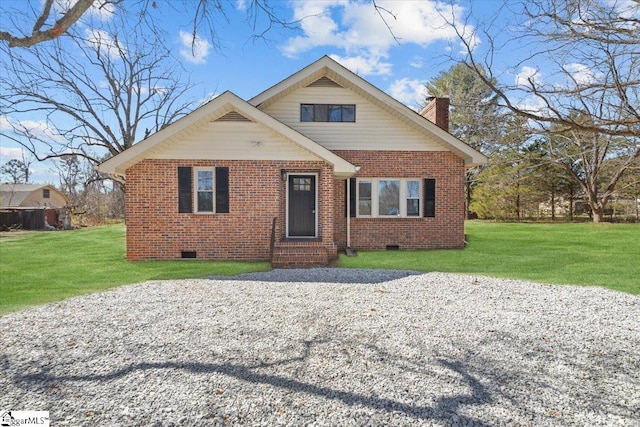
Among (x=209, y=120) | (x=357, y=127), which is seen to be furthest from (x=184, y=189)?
(x=357, y=127)

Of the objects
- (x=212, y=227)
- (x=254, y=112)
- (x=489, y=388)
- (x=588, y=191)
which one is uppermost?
(x=254, y=112)

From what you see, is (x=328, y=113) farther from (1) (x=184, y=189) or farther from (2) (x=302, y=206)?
(1) (x=184, y=189)

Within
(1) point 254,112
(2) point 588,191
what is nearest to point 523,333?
(1) point 254,112

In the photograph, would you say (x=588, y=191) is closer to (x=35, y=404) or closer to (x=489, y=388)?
(x=489, y=388)

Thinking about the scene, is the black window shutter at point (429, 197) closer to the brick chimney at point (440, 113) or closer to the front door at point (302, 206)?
the brick chimney at point (440, 113)

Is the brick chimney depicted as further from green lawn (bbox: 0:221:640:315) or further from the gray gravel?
the gray gravel

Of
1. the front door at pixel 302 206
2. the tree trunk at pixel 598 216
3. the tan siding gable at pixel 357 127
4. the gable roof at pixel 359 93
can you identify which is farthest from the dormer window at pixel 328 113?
the tree trunk at pixel 598 216

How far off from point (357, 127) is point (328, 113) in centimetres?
→ 110

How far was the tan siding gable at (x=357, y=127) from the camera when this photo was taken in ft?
41.4

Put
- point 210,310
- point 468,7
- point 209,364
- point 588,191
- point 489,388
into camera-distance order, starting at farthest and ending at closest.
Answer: point 588,191, point 210,310, point 468,7, point 209,364, point 489,388

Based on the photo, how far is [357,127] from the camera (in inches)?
499

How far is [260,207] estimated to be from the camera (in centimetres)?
1079

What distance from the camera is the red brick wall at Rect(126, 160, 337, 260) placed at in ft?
34.8

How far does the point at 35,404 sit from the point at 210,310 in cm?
280
